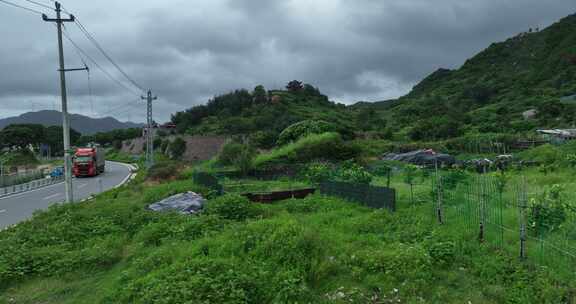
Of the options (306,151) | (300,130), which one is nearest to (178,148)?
(300,130)

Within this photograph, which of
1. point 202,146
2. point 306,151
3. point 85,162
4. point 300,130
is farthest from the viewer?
point 202,146

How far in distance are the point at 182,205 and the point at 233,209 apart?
297 cm

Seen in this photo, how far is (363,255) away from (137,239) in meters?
5.19

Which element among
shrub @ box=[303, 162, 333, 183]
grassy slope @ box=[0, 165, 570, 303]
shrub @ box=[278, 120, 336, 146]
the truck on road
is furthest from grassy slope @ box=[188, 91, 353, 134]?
grassy slope @ box=[0, 165, 570, 303]

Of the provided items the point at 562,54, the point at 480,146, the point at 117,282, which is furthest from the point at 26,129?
the point at 562,54

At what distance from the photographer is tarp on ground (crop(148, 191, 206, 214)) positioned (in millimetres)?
12258

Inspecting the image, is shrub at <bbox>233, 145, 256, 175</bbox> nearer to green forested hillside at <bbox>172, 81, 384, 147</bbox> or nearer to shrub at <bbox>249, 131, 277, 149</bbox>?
shrub at <bbox>249, 131, 277, 149</bbox>

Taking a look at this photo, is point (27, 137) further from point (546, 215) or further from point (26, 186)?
point (546, 215)

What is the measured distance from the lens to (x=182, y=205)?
12648mm

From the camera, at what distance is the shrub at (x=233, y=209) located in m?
10.2

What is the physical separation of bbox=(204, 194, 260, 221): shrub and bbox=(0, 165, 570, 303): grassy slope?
0.46 meters

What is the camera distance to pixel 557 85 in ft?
239

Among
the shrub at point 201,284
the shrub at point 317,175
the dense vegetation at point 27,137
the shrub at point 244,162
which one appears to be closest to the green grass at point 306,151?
the shrub at point 244,162

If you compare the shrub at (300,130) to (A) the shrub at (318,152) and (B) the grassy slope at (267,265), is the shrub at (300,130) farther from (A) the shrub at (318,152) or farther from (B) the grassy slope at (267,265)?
(B) the grassy slope at (267,265)
